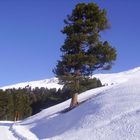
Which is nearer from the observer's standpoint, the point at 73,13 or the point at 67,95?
the point at 73,13

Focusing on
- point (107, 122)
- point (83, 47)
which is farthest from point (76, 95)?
point (107, 122)

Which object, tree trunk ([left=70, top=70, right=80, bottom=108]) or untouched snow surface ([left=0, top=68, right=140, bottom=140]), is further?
tree trunk ([left=70, top=70, right=80, bottom=108])

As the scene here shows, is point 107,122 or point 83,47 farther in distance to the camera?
point 83,47

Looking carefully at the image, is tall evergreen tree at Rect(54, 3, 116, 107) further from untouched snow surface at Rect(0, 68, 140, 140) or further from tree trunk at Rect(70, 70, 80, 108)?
untouched snow surface at Rect(0, 68, 140, 140)

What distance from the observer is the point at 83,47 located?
123ft

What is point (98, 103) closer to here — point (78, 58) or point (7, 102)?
point (78, 58)

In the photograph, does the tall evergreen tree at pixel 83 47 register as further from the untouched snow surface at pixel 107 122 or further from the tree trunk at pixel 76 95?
the untouched snow surface at pixel 107 122

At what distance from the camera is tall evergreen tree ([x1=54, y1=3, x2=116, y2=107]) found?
36.0m

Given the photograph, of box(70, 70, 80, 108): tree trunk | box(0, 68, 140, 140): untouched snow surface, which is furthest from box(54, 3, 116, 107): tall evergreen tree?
box(0, 68, 140, 140): untouched snow surface

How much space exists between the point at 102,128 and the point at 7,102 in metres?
64.9

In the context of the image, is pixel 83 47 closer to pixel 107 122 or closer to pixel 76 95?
pixel 76 95

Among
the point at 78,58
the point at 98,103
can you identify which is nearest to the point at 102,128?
the point at 98,103

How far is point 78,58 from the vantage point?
3566 centimetres

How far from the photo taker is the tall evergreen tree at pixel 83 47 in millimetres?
36031
